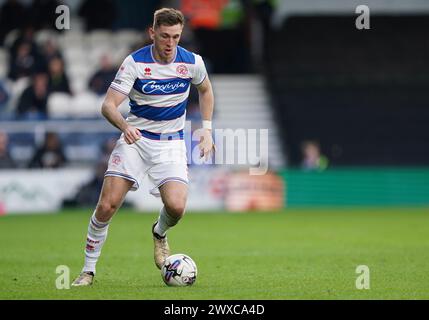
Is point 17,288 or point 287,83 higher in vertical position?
point 287,83

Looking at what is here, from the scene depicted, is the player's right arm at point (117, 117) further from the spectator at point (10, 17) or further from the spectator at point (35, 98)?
the spectator at point (10, 17)

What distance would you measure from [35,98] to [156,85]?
45.2 feet

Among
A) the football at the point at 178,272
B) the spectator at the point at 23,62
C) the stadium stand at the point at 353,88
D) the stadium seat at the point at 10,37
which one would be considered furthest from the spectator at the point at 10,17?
the football at the point at 178,272

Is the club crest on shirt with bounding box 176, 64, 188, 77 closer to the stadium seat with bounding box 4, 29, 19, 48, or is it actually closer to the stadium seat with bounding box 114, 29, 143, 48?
the stadium seat with bounding box 4, 29, 19, 48

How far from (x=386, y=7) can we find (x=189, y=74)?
19747mm

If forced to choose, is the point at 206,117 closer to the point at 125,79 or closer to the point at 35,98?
the point at 125,79

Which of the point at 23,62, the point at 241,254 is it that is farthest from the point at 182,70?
the point at 23,62

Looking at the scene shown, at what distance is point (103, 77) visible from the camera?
25.2 m

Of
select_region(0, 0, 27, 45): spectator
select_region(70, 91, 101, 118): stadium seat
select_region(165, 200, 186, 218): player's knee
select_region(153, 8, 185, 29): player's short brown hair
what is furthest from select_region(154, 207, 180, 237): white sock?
select_region(0, 0, 27, 45): spectator

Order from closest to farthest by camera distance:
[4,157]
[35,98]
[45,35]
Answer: [4,157] → [35,98] → [45,35]

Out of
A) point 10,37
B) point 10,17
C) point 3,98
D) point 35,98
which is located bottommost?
point 35,98

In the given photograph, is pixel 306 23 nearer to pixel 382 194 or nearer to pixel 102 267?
pixel 382 194

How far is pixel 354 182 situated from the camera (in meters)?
24.4

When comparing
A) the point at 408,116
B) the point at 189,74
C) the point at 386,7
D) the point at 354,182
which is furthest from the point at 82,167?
the point at 189,74
